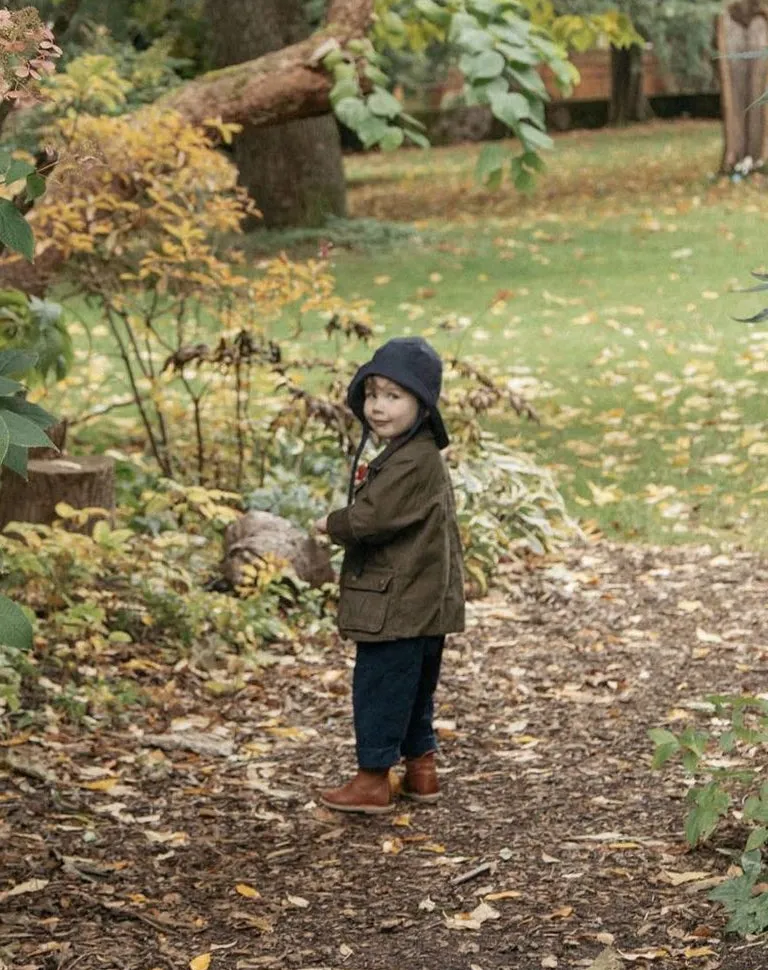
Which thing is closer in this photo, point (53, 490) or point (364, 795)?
→ point (364, 795)

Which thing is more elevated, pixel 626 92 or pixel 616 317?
pixel 626 92

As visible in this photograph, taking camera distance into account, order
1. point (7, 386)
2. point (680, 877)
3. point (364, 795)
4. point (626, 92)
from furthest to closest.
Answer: point (626, 92)
point (364, 795)
point (680, 877)
point (7, 386)

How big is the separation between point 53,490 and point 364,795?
2.46 metres

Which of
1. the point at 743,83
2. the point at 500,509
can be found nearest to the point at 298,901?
the point at 500,509

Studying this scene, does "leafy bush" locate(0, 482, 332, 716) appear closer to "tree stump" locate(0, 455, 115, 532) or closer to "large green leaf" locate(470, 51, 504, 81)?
"tree stump" locate(0, 455, 115, 532)

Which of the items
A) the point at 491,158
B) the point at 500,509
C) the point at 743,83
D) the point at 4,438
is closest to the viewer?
the point at 4,438

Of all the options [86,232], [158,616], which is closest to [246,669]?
[158,616]

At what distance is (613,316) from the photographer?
42.2 feet

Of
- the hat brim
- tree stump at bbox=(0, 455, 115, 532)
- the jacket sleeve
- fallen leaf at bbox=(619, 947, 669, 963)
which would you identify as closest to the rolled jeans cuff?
the jacket sleeve

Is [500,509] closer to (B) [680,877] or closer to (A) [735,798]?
(A) [735,798]

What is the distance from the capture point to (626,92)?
3375 cm

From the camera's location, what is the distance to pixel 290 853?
14.6ft

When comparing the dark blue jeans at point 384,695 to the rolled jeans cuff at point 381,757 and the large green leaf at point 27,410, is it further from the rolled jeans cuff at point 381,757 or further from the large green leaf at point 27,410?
the large green leaf at point 27,410

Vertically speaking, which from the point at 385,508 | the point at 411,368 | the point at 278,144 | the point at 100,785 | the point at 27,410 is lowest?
the point at 100,785
